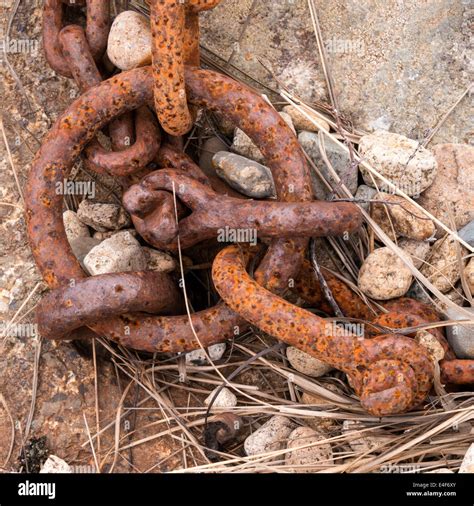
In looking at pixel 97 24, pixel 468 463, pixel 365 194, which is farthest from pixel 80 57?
pixel 468 463

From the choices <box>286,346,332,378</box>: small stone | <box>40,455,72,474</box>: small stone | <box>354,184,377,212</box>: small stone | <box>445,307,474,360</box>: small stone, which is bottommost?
<box>40,455,72,474</box>: small stone

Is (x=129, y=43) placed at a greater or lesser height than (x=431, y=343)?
greater

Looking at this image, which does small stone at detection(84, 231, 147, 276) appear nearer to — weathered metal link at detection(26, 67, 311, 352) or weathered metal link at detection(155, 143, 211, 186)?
weathered metal link at detection(26, 67, 311, 352)

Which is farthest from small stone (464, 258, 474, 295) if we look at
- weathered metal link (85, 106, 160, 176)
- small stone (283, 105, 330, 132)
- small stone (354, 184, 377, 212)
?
weathered metal link (85, 106, 160, 176)

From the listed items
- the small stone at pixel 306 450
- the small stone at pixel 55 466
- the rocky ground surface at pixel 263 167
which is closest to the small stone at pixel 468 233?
the rocky ground surface at pixel 263 167

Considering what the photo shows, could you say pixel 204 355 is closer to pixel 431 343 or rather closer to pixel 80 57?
pixel 431 343
